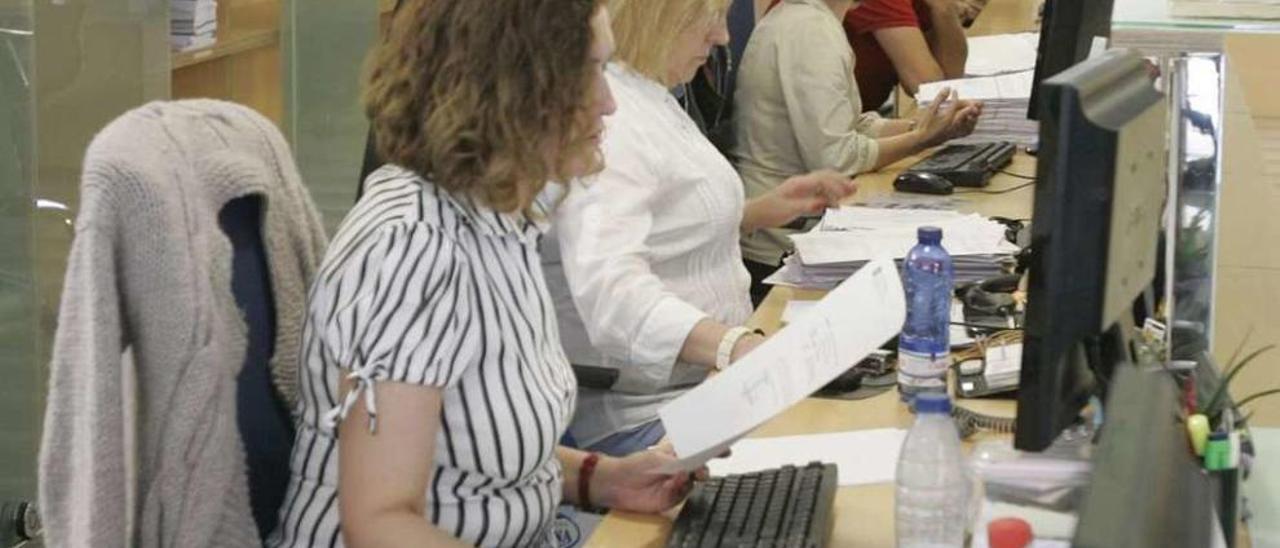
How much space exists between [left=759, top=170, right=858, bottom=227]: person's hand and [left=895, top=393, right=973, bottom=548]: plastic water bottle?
1.44m

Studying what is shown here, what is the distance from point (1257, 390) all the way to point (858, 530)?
473 mm

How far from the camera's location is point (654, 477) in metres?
2.03

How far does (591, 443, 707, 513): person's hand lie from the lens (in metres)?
2.03

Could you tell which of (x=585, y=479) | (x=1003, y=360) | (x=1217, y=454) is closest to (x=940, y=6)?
(x=1003, y=360)

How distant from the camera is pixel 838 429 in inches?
92.3

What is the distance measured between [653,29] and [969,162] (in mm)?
1472

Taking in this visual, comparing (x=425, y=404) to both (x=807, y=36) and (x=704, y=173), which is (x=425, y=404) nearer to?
(x=704, y=173)

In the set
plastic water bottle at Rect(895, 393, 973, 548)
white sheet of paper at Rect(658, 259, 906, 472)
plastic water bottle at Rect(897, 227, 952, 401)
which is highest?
white sheet of paper at Rect(658, 259, 906, 472)

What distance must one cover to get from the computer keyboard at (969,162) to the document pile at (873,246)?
0.53 metres

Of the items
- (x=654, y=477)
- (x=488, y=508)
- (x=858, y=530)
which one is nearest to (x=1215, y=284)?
(x=858, y=530)

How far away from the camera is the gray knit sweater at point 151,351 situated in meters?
1.66

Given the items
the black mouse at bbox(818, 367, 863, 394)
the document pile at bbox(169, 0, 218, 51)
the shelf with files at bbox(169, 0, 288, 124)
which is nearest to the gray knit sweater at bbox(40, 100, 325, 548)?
the black mouse at bbox(818, 367, 863, 394)

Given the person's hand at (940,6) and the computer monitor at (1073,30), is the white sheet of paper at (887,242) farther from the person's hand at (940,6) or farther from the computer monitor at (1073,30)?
the person's hand at (940,6)

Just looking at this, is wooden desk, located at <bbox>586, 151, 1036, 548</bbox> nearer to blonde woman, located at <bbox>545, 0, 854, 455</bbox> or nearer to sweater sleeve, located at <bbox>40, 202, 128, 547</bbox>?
blonde woman, located at <bbox>545, 0, 854, 455</bbox>
